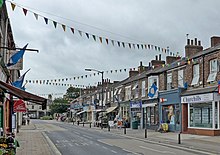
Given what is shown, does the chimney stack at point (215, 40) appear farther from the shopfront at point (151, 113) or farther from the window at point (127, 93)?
the window at point (127, 93)

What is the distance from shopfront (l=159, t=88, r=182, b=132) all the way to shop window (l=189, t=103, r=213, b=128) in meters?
2.17

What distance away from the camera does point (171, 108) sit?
37.8 metres

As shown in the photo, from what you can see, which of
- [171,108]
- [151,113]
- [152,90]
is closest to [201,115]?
[171,108]

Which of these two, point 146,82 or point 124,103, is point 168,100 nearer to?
point 146,82

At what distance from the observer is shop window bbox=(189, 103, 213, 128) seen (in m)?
30.9

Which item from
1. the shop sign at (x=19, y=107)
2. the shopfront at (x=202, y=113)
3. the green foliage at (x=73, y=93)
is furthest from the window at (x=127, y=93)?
the green foliage at (x=73, y=93)

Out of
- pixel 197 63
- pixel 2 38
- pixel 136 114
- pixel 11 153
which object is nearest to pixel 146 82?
pixel 136 114

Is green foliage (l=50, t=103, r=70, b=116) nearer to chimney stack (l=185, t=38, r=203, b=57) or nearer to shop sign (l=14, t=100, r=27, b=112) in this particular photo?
chimney stack (l=185, t=38, r=203, b=57)

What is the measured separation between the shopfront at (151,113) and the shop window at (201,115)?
8129 millimetres

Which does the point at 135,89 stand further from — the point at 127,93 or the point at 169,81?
the point at 169,81

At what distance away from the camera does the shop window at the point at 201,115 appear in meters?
30.9

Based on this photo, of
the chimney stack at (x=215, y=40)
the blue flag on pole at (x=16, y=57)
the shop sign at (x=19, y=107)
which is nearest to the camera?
the blue flag on pole at (x=16, y=57)

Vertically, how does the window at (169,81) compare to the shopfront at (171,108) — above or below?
above

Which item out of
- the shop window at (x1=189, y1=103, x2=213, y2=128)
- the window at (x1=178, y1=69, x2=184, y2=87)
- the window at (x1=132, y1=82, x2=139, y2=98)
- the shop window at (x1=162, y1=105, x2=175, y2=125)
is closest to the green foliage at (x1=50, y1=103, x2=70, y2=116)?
the window at (x1=132, y1=82, x2=139, y2=98)
